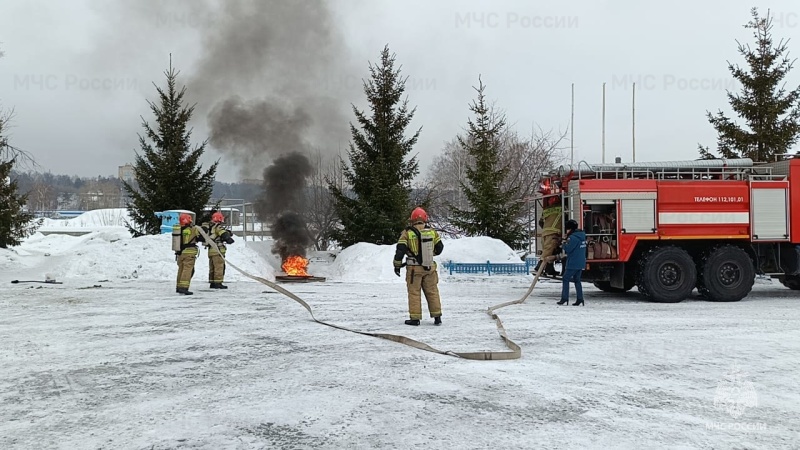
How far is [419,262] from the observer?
8164 mm

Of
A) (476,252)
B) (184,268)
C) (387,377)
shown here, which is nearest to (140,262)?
(184,268)

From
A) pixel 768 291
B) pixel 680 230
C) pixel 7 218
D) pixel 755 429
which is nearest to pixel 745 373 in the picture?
pixel 755 429

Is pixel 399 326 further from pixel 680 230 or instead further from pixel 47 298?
pixel 47 298

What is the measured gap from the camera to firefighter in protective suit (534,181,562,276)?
11891 millimetres

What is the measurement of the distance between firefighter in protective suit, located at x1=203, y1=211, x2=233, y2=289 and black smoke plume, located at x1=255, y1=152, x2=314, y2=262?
23.7 ft

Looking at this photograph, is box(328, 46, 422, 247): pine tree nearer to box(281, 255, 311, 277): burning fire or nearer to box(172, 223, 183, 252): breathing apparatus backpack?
box(281, 255, 311, 277): burning fire

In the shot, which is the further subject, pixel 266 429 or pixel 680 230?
pixel 680 230

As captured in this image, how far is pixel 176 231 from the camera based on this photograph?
12219 millimetres

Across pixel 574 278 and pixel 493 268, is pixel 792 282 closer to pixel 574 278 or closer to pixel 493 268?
pixel 574 278

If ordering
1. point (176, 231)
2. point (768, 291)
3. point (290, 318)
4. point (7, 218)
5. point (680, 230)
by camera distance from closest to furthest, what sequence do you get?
1. point (290, 318)
2. point (680, 230)
3. point (176, 231)
4. point (768, 291)
5. point (7, 218)

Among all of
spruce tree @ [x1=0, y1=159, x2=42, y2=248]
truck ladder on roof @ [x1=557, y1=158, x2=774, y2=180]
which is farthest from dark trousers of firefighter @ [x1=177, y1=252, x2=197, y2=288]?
spruce tree @ [x1=0, y1=159, x2=42, y2=248]

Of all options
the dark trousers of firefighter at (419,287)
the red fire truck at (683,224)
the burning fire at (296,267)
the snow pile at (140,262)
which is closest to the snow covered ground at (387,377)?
the dark trousers of firefighter at (419,287)

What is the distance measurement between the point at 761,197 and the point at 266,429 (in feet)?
38.0

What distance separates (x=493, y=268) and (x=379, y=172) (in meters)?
6.16
